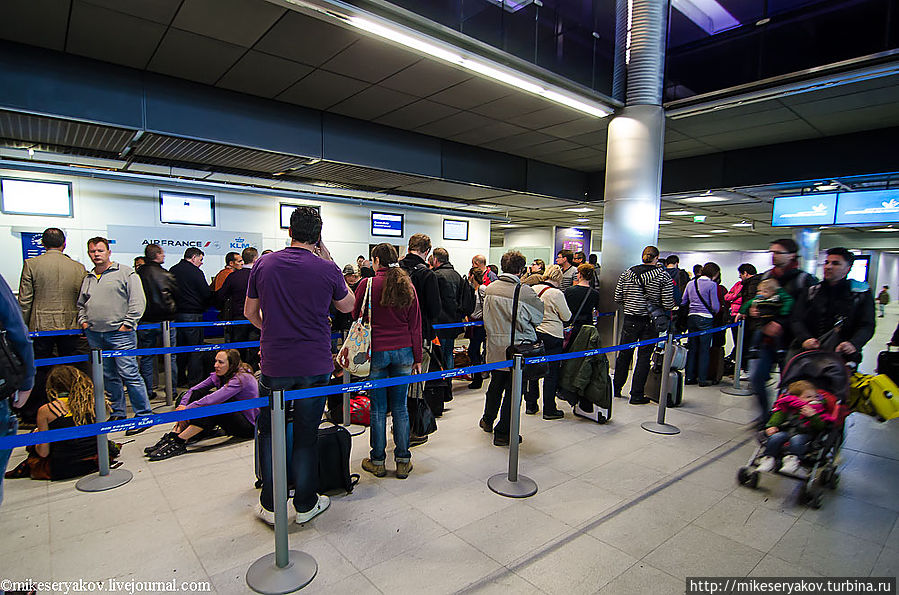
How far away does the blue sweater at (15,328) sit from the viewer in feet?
5.94

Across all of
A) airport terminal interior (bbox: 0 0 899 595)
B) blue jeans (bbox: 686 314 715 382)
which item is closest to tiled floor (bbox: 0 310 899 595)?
airport terminal interior (bbox: 0 0 899 595)

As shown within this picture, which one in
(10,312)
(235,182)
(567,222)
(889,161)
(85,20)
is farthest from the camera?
(567,222)

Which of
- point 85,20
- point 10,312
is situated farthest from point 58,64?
point 10,312

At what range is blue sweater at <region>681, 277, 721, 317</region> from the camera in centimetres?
574

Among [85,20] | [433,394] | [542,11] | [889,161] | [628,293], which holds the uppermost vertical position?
[542,11]

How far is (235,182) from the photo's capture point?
25.9ft

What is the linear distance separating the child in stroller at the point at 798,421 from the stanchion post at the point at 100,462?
434 cm

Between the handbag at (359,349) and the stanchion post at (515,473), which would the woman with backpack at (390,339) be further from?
the stanchion post at (515,473)

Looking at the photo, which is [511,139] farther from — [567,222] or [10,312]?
[567,222]

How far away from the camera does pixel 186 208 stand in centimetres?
778

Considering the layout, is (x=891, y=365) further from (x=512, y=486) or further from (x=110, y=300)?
(x=110, y=300)

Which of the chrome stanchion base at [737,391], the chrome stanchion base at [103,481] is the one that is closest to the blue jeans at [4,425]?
the chrome stanchion base at [103,481]

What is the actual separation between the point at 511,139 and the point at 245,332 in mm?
5013

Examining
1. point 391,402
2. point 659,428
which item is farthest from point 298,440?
point 659,428
